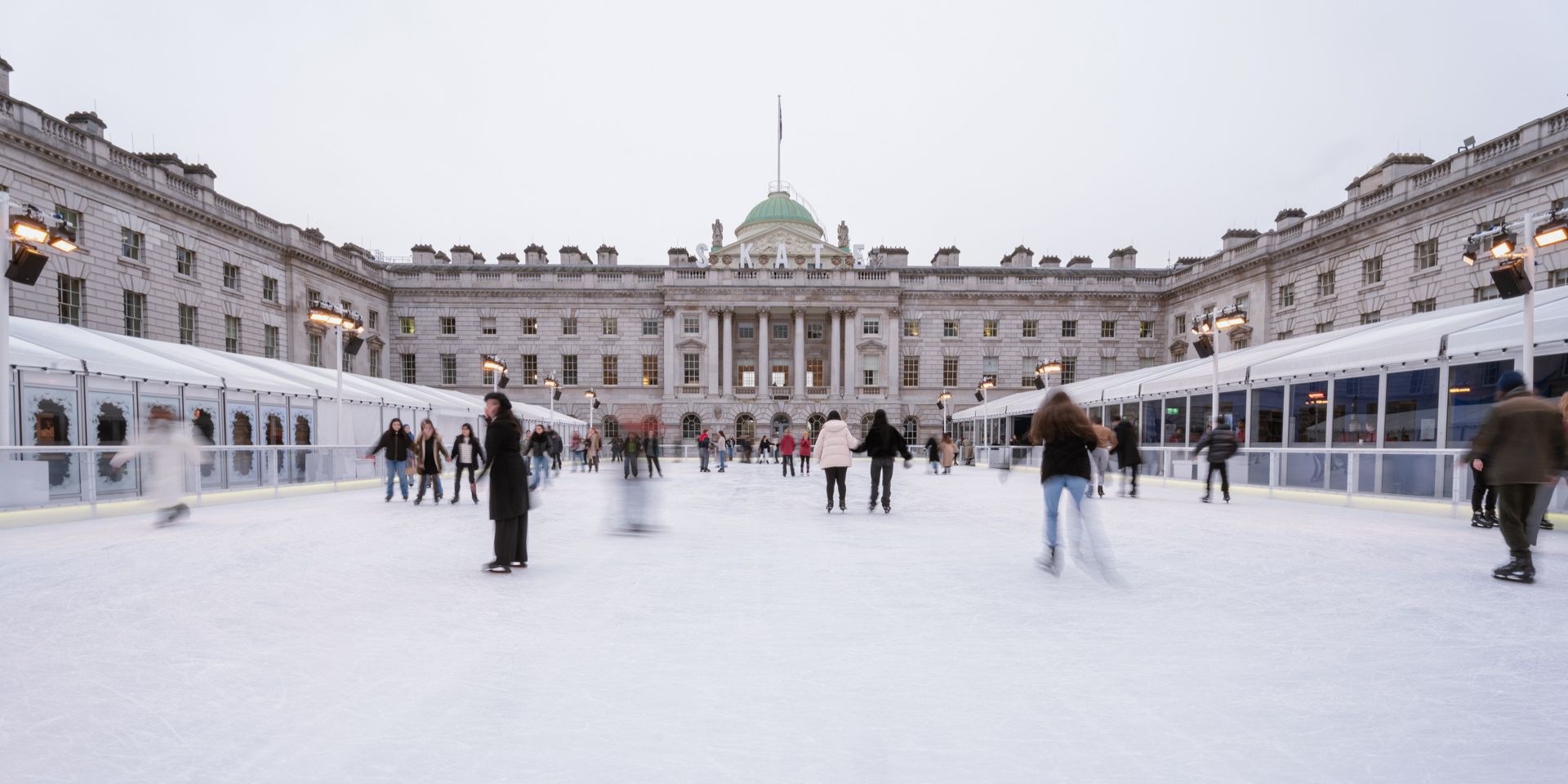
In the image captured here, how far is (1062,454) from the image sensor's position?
5.86 metres

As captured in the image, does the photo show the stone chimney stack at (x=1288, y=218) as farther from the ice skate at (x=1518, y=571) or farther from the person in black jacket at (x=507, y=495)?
the person in black jacket at (x=507, y=495)

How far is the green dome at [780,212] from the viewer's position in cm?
5881

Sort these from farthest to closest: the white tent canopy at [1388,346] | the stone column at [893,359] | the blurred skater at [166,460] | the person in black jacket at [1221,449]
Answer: the stone column at [893,359]
the person in black jacket at [1221,449]
the white tent canopy at [1388,346]
the blurred skater at [166,460]

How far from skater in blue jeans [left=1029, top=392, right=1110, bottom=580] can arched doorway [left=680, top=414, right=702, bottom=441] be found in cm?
4056

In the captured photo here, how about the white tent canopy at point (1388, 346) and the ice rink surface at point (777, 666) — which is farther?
the white tent canopy at point (1388, 346)

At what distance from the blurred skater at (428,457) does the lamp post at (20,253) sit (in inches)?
208

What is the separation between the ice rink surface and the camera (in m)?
2.64

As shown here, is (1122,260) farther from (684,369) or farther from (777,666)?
(777,666)

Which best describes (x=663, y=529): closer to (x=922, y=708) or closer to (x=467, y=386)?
→ (x=922, y=708)

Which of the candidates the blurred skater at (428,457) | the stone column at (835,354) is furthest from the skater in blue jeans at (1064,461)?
the stone column at (835,354)

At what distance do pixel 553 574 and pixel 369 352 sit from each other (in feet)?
142

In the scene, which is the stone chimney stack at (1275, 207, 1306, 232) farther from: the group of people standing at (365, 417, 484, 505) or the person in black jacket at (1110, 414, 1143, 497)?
the group of people standing at (365, 417, 484, 505)

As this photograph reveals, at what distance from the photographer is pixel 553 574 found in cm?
603

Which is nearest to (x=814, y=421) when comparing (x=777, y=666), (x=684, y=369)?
(x=684, y=369)
